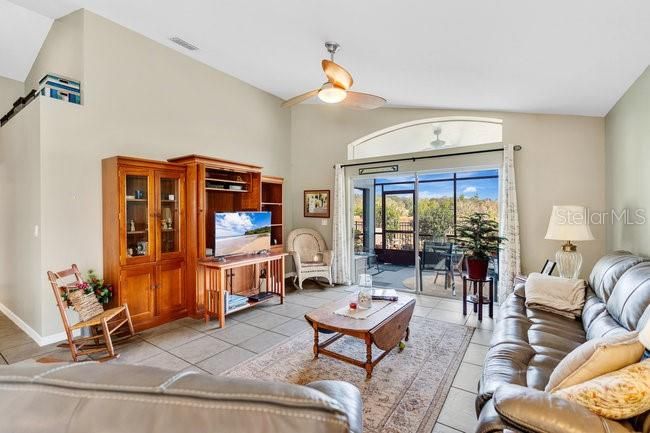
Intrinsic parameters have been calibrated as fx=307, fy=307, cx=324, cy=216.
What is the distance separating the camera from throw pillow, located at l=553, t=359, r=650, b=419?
1.09 metres

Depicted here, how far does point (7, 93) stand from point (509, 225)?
7.54 meters

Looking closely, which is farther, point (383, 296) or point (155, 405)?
point (383, 296)

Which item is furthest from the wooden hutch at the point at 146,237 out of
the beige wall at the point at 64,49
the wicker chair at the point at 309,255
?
the wicker chair at the point at 309,255

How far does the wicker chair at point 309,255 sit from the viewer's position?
5504 mm

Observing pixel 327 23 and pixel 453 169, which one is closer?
pixel 327 23

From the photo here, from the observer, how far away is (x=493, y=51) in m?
2.61

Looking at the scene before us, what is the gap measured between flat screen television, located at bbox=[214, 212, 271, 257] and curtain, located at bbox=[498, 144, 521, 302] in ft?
11.2

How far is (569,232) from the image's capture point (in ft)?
10.6

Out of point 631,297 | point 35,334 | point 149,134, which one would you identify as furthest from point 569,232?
point 35,334

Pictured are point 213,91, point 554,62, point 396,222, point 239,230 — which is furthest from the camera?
point 396,222

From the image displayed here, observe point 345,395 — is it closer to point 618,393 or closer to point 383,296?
point 618,393

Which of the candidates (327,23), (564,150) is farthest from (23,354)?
(564,150)

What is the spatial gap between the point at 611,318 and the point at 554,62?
2061 mm

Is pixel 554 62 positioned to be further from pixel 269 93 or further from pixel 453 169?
pixel 269 93
